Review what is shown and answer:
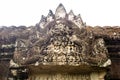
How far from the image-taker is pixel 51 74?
488 cm

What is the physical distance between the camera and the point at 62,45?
4738mm

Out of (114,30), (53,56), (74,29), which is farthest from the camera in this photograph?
(114,30)

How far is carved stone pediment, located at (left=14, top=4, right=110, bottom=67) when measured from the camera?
181 inches

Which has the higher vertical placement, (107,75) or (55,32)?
(55,32)

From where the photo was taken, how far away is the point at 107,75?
4.69 metres

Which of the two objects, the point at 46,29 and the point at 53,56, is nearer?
the point at 53,56

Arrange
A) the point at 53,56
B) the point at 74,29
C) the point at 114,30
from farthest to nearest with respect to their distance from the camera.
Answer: the point at 114,30
the point at 74,29
the point at 53,56

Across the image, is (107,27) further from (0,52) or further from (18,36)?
(0,52)

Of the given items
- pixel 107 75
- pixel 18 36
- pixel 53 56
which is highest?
pixel 18 36

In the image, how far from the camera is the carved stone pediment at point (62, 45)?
4.60 meters

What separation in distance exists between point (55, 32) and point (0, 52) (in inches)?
49.2

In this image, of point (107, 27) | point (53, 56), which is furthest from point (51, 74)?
point (107, 27)

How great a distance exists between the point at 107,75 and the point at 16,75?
164 centimetres

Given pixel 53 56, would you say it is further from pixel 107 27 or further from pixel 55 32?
pixel 107 27
